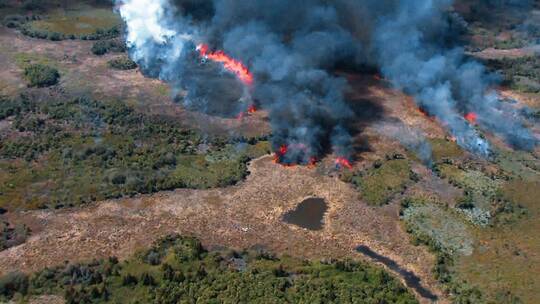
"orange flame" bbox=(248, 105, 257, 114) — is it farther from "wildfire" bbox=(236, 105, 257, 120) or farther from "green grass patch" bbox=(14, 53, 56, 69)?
"green grass patch" bbox=(14, 53, 56, 69)

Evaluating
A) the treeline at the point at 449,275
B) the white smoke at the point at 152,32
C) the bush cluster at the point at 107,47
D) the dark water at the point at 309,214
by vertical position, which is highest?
the white smoke at the point at 152,32

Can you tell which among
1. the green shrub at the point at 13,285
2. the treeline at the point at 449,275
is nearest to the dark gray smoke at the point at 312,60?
the treeline at the point at 449,275

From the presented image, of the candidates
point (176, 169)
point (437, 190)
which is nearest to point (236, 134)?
point (176, 169)

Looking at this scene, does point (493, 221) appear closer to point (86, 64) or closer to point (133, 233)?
point (133, 233)

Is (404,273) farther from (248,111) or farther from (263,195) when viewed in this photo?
(248,111)

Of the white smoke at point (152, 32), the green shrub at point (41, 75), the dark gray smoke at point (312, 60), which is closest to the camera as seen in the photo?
the dark gray smoke at point (312, 60)

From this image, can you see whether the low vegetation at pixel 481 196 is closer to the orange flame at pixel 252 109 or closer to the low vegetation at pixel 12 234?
the orange flame at pixel 252 109

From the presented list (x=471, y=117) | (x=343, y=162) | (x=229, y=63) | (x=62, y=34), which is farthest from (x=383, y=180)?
(x=62, y=34)
